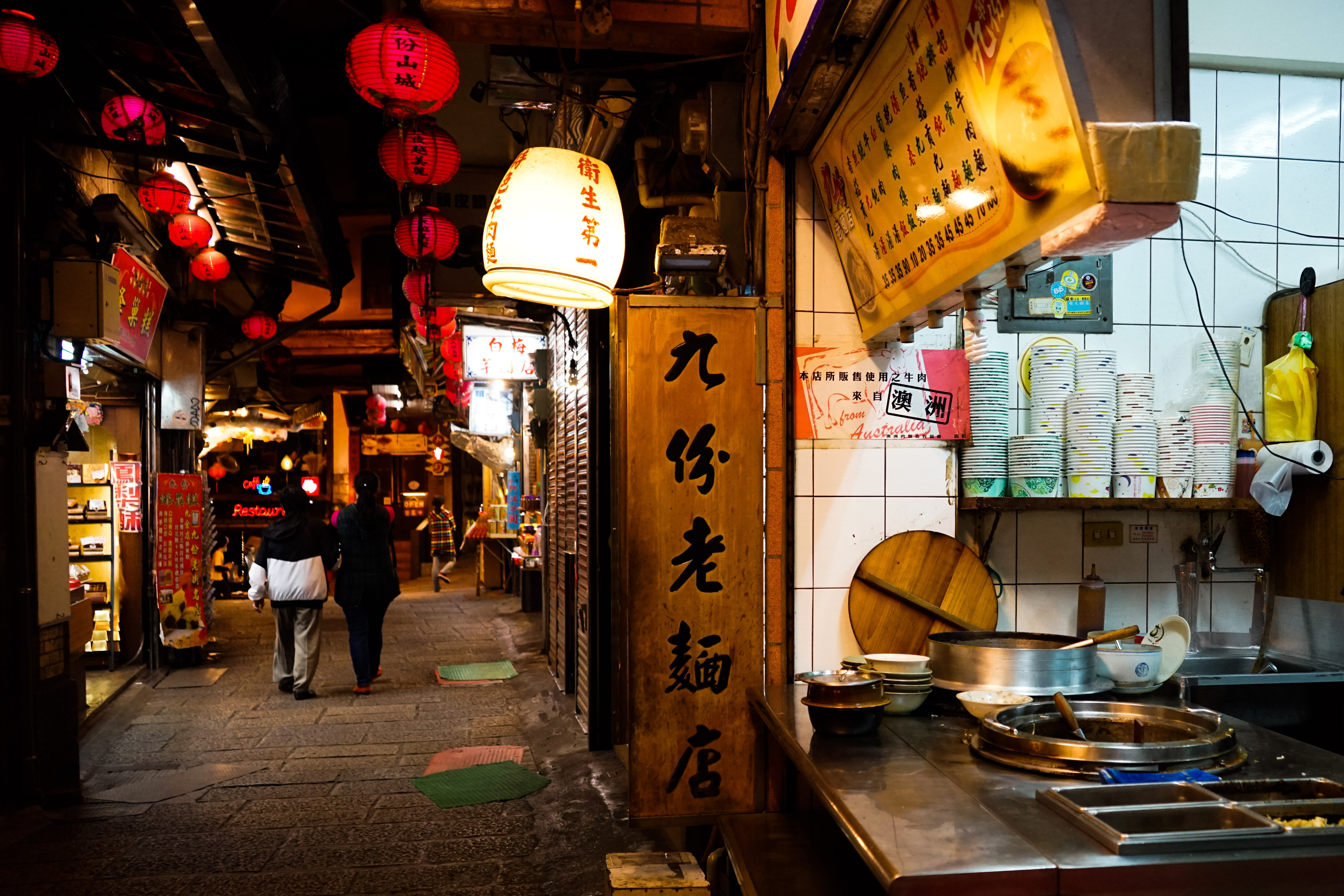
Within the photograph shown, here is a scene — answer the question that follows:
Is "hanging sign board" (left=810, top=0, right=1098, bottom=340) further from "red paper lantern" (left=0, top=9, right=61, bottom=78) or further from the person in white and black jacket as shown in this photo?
the person in white and black jacket

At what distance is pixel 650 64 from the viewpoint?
4801mm

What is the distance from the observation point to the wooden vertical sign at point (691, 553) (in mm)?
4277

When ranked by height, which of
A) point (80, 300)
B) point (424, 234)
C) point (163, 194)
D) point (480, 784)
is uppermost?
point (163, 194)

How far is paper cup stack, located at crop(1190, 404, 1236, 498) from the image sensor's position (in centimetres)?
→ 501

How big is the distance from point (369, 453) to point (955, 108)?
92.9 ft

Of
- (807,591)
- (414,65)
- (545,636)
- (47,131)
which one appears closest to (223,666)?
(545,636)

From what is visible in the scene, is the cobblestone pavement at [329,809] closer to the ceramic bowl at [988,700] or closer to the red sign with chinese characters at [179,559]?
the red sign with chinese characters at [179,559]

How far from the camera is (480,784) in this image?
694 cm

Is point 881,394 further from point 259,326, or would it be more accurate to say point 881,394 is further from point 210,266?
point 259,326

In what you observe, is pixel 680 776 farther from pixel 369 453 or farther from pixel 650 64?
pixel 369 453

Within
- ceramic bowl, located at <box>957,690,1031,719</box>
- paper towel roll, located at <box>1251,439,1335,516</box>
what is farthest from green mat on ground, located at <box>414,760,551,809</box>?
paper towel roll, located at <box>1251,439,1335,516</box>

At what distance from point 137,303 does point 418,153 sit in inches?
135

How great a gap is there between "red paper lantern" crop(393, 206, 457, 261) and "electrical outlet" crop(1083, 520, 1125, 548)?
6.55 meters

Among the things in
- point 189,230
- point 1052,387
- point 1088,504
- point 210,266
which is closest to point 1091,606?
point 1088,504
